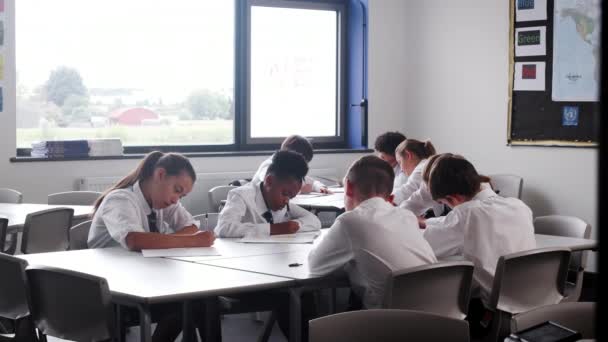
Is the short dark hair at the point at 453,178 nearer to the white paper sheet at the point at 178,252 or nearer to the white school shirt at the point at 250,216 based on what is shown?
the white school shirt at the point at 250,216

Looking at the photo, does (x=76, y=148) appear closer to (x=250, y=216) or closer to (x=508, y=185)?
(x=250, y=216)

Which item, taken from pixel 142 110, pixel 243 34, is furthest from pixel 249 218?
pixel 243 34

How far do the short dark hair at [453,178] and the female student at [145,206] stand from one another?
107 centimetres

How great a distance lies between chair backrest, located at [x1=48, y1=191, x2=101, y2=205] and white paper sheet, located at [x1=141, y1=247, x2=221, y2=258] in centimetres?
219

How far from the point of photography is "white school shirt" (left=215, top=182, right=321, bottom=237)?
154 inches

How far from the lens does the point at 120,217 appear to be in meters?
3.43

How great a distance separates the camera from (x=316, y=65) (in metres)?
7.99

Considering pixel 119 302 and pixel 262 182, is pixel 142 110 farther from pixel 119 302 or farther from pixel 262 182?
pixel 119 302

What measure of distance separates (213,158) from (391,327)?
5206 millimetres

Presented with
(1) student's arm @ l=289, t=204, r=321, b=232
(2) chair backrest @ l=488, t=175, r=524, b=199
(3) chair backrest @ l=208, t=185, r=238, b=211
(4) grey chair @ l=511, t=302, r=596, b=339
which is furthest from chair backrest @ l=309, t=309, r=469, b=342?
(2) chair backrest @ l=488, t=175, r=524, b=199

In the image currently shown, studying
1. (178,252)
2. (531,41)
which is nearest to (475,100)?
(531,41)

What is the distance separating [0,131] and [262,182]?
2.98 metres

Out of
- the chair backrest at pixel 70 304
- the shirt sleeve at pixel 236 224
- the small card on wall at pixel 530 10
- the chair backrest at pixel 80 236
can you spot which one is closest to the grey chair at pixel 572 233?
the shirt sleeve at pixel 236 224

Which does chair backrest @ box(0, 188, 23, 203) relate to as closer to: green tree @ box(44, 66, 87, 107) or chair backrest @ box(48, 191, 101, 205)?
chair backrest @ box(48, 191, 101, 205)
